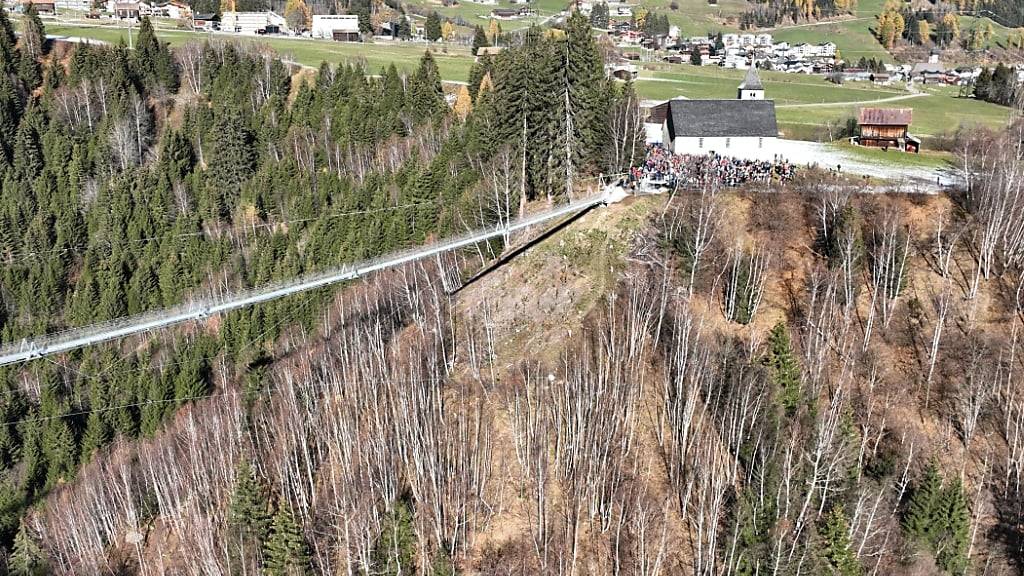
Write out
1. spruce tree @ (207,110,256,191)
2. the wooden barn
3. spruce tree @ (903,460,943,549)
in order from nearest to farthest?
spruce tree @ (903,460,943,549)
the wooden barn
spruce tree @ (207,110,256,191)

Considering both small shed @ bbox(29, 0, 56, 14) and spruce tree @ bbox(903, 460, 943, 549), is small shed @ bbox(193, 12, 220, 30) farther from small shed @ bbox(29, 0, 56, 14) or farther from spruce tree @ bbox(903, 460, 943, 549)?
spruce tree @ bbox(903, 460, 943, 549)

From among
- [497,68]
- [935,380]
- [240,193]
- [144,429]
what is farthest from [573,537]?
[240,193]

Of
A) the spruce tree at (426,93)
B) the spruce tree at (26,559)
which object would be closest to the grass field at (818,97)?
the spruce tree at (426,93)

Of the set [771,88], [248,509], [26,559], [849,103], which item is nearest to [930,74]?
[771,88]

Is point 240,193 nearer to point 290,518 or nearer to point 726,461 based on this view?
point 290,518

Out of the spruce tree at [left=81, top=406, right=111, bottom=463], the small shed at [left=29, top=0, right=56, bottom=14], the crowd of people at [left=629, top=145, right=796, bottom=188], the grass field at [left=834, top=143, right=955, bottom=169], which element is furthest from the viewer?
the small shed at [left=29, top=0, right=56, bottom=14]

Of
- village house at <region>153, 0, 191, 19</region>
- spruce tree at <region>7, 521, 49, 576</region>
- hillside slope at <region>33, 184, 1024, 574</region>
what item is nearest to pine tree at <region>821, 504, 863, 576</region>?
hillside slope at <region>33, 184, 1024, 574</region>
